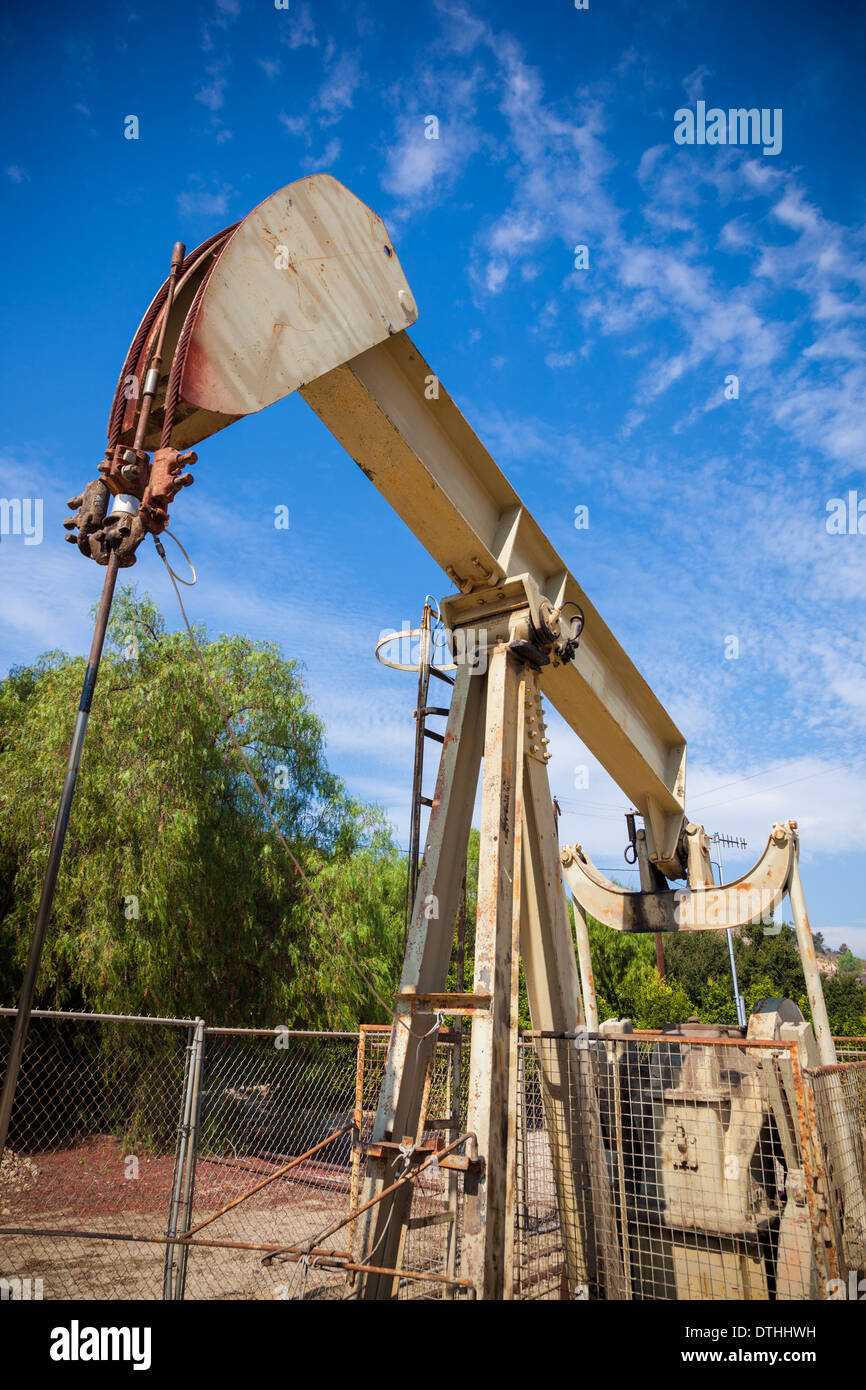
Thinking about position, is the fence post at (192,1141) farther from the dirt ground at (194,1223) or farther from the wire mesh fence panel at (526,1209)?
the wire mesh fence panel at (526,1209)

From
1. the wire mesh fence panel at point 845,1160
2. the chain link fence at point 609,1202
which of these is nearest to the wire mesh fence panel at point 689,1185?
the chain link fence at point 609,1202

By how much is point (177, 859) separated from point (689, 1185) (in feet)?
25.2

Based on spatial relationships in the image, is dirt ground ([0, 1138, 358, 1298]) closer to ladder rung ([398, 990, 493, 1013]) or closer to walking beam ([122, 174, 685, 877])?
ladder rung ([398, 990, 493, 1013])

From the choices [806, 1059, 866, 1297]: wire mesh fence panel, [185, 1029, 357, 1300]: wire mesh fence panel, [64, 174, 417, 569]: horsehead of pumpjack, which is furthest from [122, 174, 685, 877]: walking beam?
[185, 1029, 357, 1300]: wire mesh fence panel

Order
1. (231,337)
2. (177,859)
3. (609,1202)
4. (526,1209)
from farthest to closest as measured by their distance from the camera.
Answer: (177,859) < (526,1209) < (609,1202) < (231,337)

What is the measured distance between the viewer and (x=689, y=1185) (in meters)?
4.37

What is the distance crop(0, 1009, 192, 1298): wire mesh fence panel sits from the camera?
570 centimetres

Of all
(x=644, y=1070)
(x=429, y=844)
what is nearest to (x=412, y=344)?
(x=429, y=844)

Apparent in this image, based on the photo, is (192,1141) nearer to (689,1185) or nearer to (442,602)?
(689,1185)

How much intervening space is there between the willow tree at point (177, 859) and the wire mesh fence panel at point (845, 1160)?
21.1 feet

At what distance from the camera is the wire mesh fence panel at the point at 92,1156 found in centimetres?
570

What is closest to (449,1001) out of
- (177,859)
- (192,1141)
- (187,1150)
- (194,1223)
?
(192,1141)

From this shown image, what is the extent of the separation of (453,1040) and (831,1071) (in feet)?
6.34

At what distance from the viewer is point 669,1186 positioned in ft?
14.5
